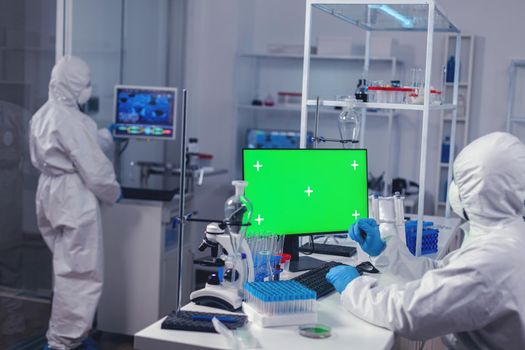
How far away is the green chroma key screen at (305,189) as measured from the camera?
2.46 meters

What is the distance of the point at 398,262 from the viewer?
228cm

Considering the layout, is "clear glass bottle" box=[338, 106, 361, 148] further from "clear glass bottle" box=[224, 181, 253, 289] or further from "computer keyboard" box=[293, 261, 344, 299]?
"clear glass bottle" box=[224, 181, 253, 289]

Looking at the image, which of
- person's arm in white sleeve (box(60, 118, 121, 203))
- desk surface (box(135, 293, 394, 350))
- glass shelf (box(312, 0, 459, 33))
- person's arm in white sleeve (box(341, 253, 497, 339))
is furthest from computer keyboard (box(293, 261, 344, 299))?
person's arm in white sleeve (box(60, 118, 121, 203))

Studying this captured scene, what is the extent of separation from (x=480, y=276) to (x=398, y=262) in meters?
0.54

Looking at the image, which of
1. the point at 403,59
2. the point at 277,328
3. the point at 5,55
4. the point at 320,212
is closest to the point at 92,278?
the point at 5,55

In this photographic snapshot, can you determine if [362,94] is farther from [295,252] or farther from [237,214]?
[237,214]

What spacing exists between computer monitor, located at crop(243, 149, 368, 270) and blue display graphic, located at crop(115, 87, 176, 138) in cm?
178

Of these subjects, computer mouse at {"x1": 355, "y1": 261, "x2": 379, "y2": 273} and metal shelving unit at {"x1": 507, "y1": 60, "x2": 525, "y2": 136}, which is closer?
computer mouse at {"x1": 355, "y1": 261, "x2": 379, "y2": 273}

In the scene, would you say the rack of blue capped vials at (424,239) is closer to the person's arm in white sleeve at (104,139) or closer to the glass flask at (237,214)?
the glass flask at (237,214)

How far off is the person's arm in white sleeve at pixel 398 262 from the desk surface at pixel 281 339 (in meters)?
0.37

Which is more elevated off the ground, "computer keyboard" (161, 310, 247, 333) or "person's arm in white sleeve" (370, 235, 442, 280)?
"person's arm in white sleeve" (370, 235, 442, 280)

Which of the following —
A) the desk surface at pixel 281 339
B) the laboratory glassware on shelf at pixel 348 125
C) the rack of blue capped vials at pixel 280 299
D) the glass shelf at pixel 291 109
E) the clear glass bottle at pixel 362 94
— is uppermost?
the clear glass bottle at pixel 362 94

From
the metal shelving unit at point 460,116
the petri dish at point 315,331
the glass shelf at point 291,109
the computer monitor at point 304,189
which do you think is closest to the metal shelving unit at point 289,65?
the glass shelf at point 291,109

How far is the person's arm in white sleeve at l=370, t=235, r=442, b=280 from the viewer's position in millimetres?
2268
